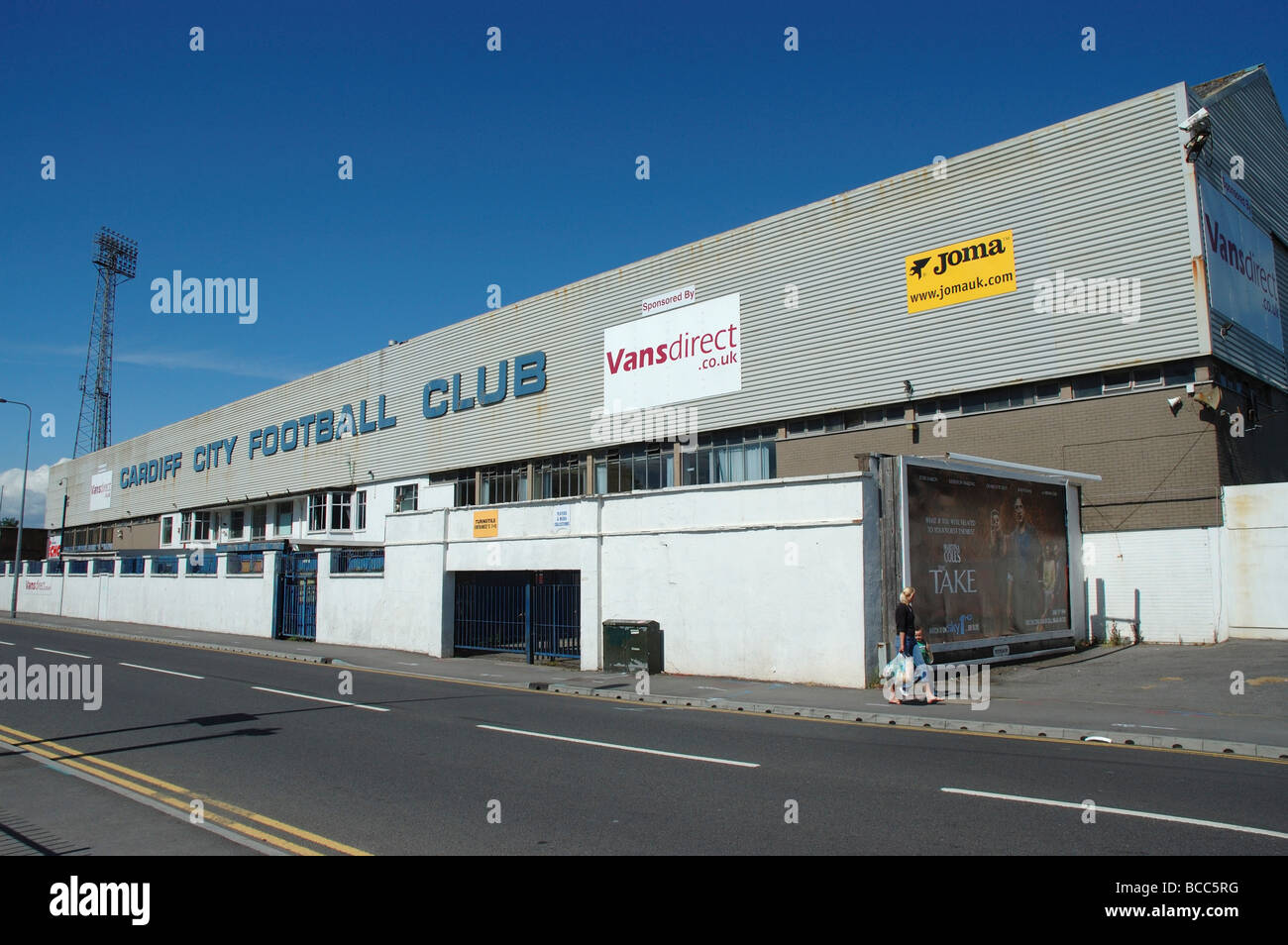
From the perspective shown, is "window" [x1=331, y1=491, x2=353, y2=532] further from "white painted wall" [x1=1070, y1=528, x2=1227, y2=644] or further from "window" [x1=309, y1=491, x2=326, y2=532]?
"white painted wall" [x1=1070, y1=528, x2=1227, y2=644]

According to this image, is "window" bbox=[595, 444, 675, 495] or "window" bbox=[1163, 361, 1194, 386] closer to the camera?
"window" bbox=[1163, 361, 1194, 386]

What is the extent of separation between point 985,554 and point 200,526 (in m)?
54.2

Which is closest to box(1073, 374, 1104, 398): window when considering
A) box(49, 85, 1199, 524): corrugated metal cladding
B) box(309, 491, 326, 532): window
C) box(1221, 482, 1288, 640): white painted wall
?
box(49, 85, 1199, 524): corrugated metal cladding

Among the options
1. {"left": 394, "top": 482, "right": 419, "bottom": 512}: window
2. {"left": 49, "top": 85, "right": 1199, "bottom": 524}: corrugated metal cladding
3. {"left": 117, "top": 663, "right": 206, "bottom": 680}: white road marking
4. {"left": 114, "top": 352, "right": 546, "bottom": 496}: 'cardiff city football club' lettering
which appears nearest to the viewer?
{"left": 117, "top": 663, "right": 206, "bottom": 680}: white road marking

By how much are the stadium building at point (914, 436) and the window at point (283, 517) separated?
15779mm

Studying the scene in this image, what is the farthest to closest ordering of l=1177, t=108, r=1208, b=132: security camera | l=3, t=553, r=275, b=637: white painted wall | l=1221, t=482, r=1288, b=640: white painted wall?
1. l=3, t=553, r=275, b=637: white painted wall
2. l=1177, t=108, r=1208, b=132: security camera
3. l=1221, t=482, r=1288, b=640: white painted wall

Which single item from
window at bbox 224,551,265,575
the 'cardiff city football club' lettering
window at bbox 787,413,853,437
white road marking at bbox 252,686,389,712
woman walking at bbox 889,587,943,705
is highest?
the 'cardiff city football club' lettering

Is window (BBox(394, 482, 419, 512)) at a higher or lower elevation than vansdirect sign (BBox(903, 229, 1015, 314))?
lower

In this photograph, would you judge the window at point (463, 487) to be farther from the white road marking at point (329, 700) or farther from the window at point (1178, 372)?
the window at point (1178, 372)

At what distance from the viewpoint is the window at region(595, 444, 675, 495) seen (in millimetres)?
31297

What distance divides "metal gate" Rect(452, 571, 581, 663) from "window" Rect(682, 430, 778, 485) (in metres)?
7.48

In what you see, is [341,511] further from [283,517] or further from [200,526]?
[200,526]

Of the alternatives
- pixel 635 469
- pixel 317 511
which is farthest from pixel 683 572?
pixel 317 511

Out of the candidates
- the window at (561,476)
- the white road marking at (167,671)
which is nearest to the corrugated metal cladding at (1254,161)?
the window at (561,476)
